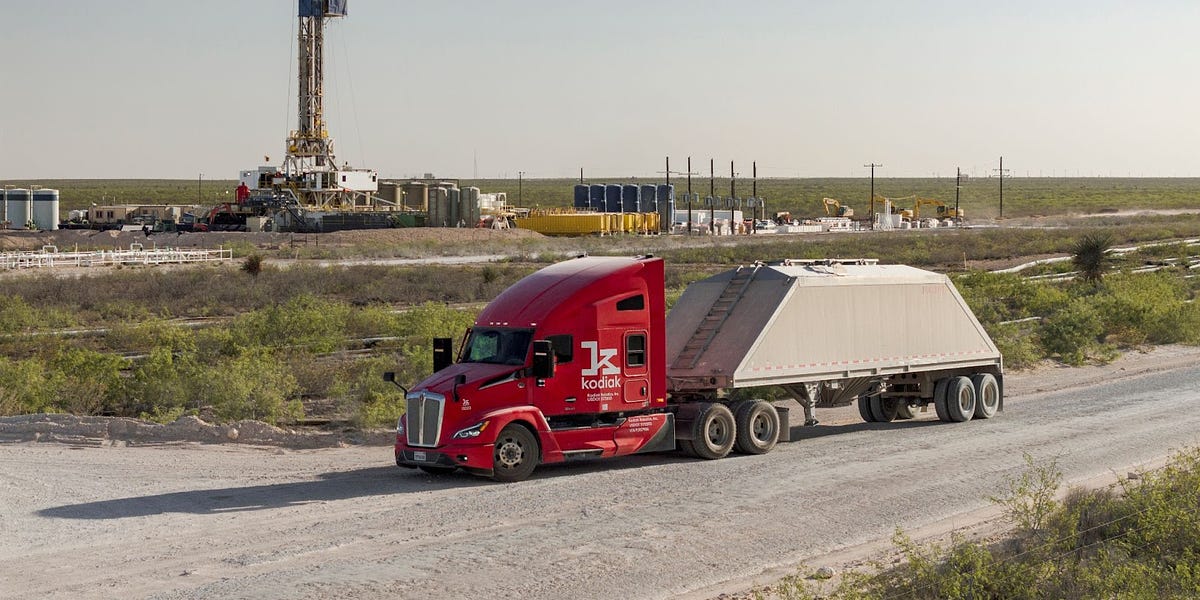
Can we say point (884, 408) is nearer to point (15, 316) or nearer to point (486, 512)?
point (486, 512)

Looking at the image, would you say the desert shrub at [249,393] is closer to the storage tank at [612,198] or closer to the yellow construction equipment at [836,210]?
the storage tank at [612,198]

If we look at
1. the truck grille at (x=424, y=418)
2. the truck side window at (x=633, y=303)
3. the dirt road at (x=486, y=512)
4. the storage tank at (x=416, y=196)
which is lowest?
the dirt road at (x=486, y=512)

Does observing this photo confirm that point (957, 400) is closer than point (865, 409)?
Yes

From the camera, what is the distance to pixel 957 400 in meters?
22.7

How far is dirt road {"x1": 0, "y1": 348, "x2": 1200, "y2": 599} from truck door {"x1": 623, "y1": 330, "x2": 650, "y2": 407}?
103 cm

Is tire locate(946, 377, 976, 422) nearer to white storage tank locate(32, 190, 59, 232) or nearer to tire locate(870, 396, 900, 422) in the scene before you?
tire locate(870, 396, 900, 422)

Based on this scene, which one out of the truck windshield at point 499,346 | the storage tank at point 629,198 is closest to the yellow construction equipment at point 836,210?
the storage tank at point 629,198

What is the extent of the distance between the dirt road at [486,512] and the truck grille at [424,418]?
62cm

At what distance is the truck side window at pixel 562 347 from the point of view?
57.5ft

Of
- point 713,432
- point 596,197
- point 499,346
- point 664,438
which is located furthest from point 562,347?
point 596,197

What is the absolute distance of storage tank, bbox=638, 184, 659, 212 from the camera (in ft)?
398

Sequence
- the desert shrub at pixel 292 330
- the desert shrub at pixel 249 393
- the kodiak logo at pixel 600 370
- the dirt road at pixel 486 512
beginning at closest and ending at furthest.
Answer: the dirt road at pixel 486 512 → the kodiak logo at pixel 600 370 → the desert shrub at pixel 249 393 → the desert shrub at pixel 292 330

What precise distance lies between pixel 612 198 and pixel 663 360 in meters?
108

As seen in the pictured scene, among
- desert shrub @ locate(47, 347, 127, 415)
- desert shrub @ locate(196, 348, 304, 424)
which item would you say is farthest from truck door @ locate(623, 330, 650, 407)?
desert shrub @ locate(47, 347, 127, 415)
